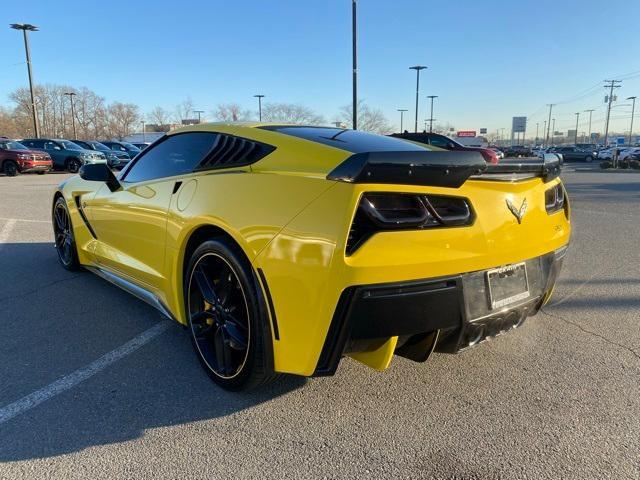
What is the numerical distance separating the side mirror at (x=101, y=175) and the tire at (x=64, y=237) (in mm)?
1121

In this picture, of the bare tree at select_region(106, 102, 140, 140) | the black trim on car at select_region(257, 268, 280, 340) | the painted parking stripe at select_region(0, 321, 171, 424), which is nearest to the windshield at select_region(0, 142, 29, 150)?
the painted parking stripe at select_region(0, 321, 171, 424)

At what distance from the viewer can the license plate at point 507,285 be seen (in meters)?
2.23

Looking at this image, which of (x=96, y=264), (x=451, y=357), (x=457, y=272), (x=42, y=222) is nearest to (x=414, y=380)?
(x=451, y=357)

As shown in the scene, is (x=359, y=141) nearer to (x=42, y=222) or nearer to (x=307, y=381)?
(x=307, y=381)

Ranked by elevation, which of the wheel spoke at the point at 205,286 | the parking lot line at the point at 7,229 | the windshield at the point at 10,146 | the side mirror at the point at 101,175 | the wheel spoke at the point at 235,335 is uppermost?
the windshield at the point at 10,146

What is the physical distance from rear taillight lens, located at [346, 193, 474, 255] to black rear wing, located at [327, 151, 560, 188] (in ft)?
0.23

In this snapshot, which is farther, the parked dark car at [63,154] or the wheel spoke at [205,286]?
the parked dark car at [63,154]

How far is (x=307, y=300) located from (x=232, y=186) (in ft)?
2.61

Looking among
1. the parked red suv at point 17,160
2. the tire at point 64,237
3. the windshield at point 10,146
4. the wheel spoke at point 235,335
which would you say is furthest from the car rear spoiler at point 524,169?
the windshield at point 10,146

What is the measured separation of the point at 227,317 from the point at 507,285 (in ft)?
4.66

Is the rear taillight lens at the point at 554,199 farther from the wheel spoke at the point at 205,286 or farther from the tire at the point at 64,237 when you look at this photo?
the tire at the point at 64,237

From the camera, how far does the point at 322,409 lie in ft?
7.93

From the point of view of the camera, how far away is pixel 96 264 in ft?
13.8

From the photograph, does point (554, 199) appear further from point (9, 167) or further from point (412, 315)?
point (9, 167)
